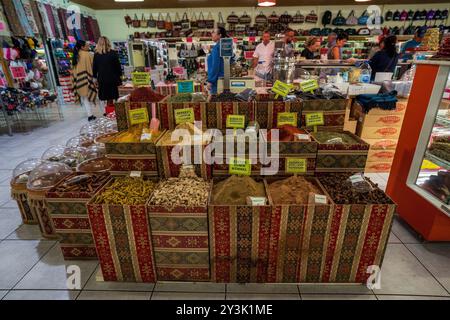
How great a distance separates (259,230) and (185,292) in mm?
740

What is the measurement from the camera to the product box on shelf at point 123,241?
74.0 inches

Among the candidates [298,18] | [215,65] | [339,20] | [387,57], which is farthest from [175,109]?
[339,20]

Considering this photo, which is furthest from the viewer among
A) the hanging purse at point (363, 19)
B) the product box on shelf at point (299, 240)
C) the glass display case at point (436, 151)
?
the hanging purse at point (363, 19)

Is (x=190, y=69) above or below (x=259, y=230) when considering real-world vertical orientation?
above

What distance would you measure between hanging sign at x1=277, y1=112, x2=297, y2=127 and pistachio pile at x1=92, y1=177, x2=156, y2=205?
1219 millimetres

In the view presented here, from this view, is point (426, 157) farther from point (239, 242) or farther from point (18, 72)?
point (18, 72)

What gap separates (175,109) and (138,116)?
0.33 meters

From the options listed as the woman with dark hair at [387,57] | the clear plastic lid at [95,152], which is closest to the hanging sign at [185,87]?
the clear plastic lid at [95,152]

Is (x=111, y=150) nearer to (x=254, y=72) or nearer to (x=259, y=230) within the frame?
(x=259, y=230)

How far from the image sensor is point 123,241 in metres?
Result: 1.98

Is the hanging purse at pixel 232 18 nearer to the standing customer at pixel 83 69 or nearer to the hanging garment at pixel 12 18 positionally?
the standing customer at pixel 83 69

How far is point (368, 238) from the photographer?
75.8 inches

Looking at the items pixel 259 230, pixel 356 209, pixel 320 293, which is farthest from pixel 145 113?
pixel 320 293

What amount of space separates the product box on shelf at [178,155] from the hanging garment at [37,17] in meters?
7.75
